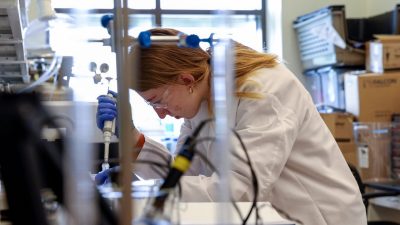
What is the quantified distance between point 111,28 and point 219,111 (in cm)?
15

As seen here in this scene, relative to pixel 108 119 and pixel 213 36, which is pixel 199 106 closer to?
pixel 108 119

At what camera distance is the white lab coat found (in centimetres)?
110

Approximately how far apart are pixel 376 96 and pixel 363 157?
406 millimetres

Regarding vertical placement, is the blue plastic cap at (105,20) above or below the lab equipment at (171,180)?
above

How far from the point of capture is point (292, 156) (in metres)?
1.24

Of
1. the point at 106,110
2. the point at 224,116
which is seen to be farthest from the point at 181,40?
the point at 106,110

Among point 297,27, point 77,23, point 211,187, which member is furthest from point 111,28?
point 297,27

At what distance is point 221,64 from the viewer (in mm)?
595

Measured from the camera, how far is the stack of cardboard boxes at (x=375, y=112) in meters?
3.41

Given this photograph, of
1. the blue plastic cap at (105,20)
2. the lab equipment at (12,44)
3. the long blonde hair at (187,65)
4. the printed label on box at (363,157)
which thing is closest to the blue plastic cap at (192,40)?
the blue plastic cap at (105,20)

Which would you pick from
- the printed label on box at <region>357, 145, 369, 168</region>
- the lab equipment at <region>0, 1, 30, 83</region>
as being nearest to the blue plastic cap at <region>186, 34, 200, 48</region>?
the lab equipment at <region>0, 1, 30, 83</region>

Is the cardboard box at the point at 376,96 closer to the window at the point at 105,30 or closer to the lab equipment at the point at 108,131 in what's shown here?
the window at the point at 105,30

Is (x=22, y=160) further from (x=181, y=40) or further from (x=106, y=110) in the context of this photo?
(x=106, y=110)

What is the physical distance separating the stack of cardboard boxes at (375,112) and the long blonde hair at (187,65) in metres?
2.34
